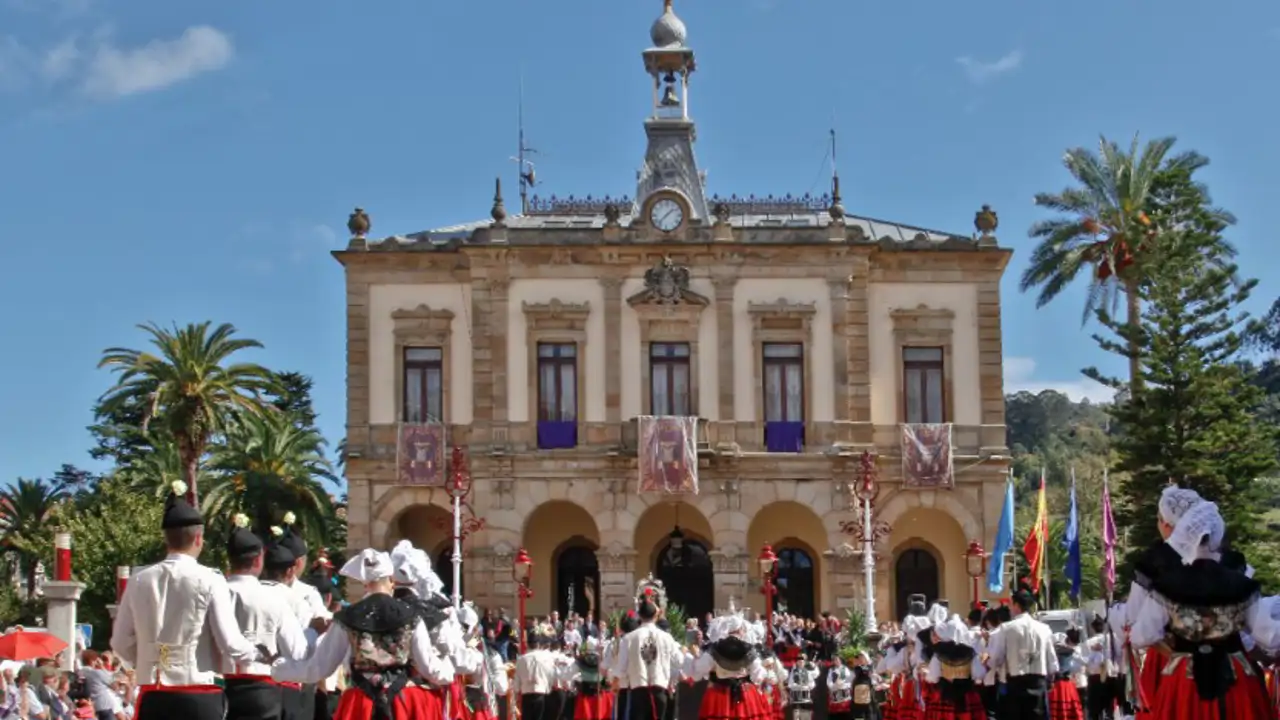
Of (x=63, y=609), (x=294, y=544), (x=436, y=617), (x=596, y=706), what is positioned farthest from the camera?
(x=63, y=609)

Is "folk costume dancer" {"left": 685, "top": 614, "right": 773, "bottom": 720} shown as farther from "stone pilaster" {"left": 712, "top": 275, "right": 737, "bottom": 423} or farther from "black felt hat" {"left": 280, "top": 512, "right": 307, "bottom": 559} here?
"stone pilaster" {"left": 712, "top": 275, "right": 737, "bottom": 423}

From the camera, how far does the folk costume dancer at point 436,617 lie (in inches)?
456

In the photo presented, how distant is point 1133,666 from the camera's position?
1147 centimetres

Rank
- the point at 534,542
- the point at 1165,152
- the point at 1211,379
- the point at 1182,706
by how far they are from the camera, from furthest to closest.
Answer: the point at 1165,152 < the point at 534,542 < the point at 1211,379 < the point at 1182,706

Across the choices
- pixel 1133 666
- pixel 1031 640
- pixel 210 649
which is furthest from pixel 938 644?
pixel 210 649

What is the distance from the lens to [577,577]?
43750 millimetres

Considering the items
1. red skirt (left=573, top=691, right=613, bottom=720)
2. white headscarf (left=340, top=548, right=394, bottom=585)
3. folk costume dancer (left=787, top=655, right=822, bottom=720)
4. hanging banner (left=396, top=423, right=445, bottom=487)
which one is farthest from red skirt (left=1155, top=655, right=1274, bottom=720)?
hanging banner (left=396, top=423, right=445, bottom=487)

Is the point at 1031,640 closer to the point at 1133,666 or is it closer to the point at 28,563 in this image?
the point at 1133,666

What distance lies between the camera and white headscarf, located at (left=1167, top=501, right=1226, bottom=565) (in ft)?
34.9

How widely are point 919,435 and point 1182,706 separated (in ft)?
104

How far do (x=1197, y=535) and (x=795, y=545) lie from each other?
33291mm

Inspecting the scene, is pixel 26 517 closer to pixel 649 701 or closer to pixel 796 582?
pixel 796 582

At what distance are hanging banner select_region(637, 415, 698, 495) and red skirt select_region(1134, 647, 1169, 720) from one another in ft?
98.7

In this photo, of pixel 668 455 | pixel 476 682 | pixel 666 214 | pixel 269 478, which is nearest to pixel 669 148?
pixel 666 214
